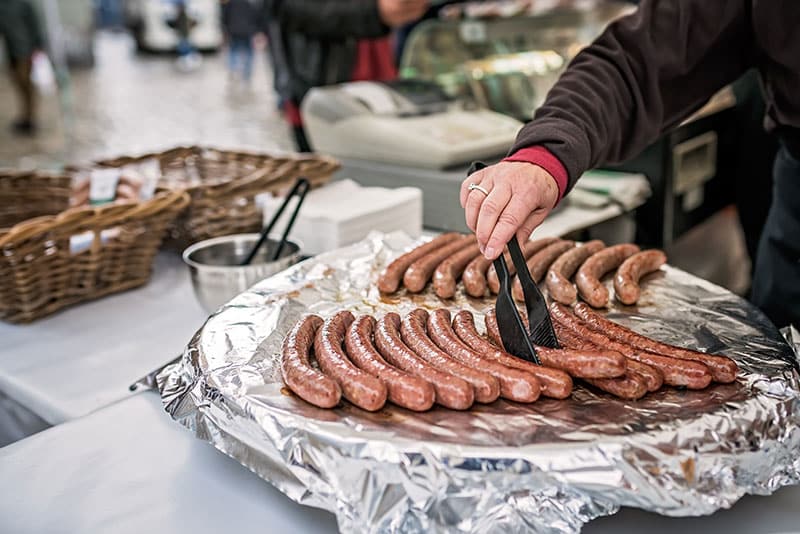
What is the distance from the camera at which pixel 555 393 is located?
129cm

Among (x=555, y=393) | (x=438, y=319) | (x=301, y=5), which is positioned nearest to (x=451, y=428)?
(x=555, y=393)

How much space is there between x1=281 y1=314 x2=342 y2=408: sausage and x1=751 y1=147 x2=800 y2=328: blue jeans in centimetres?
155

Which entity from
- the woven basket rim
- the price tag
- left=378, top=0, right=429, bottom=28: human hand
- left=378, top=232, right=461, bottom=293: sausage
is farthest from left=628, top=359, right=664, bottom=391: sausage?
the price tag

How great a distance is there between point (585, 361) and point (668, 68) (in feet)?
3.44

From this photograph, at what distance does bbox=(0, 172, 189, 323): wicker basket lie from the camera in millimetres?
1996

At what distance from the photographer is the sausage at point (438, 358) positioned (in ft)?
4.15

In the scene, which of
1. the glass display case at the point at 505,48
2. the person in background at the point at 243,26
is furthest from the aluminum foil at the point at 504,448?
the person in background at the point at 243,26

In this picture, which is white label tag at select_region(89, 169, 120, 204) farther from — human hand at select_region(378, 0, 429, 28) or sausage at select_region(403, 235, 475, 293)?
human hand at select_region(378, 0, 429, 28)

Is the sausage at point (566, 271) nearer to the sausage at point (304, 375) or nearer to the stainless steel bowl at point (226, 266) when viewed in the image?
the sausage at point (304, 375)

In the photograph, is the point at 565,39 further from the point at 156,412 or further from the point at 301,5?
the point at 156,412

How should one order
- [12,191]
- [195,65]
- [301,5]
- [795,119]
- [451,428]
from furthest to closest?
[195,65]
[301,5]
[12,191]
[795,119]
[451,428]

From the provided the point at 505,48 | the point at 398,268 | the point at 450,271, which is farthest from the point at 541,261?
the point at 505,48

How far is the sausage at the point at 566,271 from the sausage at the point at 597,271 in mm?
28

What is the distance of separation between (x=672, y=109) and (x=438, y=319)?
1029 mm
